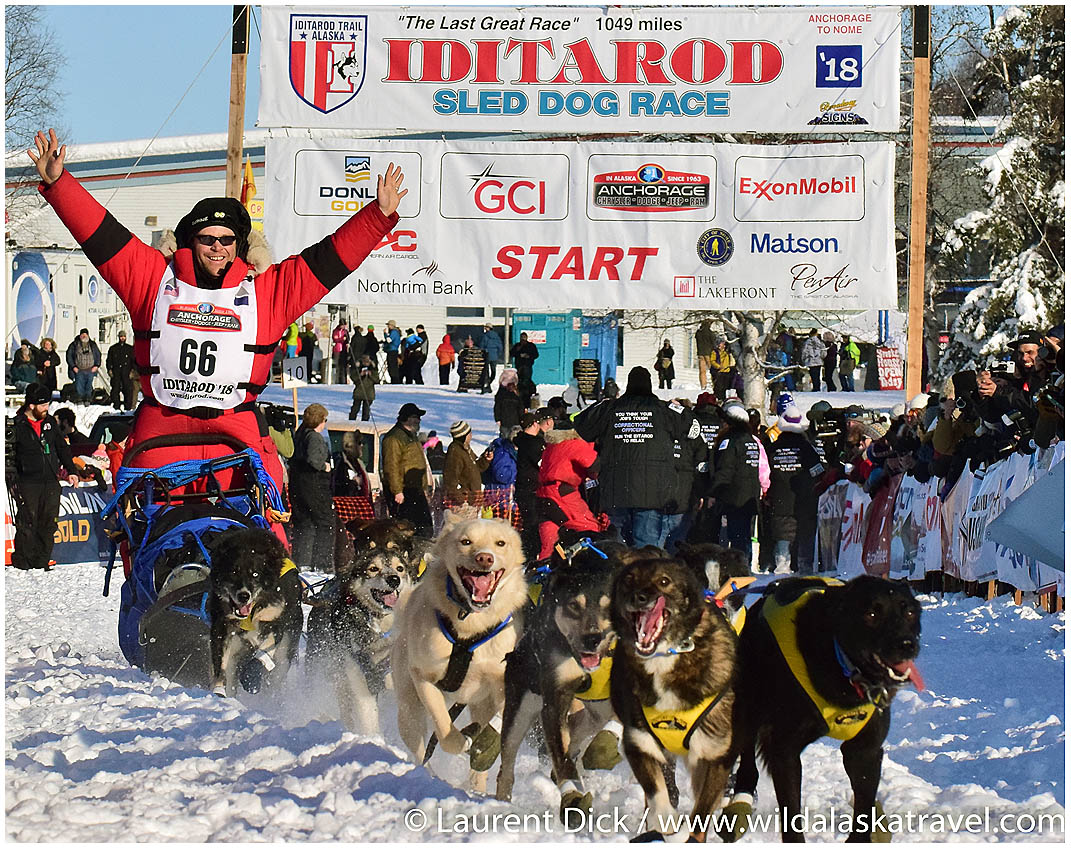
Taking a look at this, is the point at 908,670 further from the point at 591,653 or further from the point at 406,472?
the point at 406,472

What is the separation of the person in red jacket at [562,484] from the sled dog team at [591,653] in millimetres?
2896

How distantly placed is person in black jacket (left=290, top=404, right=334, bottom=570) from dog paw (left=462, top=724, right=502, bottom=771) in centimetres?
652

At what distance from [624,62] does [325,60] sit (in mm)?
2267

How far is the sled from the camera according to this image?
4719mm

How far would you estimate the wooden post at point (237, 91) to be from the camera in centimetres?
1053

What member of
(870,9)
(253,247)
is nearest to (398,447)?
(870,9)

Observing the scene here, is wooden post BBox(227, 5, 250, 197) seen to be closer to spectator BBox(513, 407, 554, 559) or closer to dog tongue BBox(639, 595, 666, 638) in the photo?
spectator BBox(513, 407, 554, 559)

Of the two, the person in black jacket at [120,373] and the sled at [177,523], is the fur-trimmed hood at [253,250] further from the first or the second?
the person in black jacket at [120,373]

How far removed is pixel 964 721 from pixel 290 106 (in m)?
7.24

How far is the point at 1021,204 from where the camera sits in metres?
21.5

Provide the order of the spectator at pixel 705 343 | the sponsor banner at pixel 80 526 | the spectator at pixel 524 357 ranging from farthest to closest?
the spectator at pixel 705 343
the spectator at pixel 524 357
the sponsor banner at pixel 80 526

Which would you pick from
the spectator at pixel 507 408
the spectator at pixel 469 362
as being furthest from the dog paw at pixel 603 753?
the spectator at pixel 469 362

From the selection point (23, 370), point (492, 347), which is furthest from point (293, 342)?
point (23, 370)

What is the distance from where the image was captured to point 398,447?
1043 centimetres
